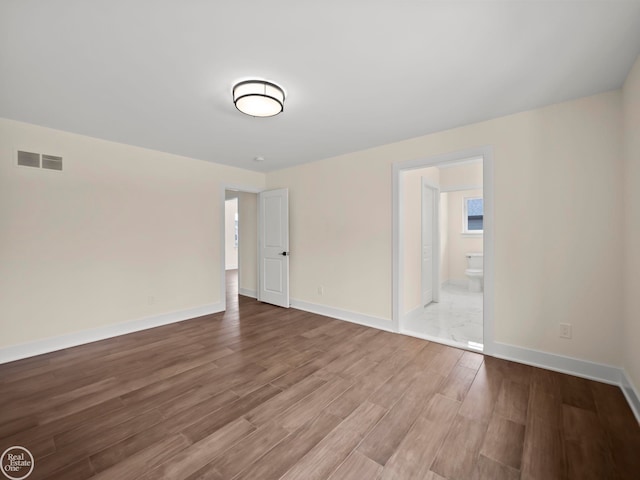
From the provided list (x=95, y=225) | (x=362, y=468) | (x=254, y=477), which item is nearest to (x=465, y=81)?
(x=362, y=468)

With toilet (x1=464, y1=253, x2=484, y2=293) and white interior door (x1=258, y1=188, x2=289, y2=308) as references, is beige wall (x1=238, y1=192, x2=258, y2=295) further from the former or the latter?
toilet (x1=464, y1=253, x2=484, y2=293)

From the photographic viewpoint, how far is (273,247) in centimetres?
495

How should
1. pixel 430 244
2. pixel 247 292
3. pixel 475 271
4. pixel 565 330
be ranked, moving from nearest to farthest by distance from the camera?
pixel 565 330 < pixel 430 244 < pixel 475 271 < pixel 247 292

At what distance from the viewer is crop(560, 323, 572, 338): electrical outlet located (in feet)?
8.08

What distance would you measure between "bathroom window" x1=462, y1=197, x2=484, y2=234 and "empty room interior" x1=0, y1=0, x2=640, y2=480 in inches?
114

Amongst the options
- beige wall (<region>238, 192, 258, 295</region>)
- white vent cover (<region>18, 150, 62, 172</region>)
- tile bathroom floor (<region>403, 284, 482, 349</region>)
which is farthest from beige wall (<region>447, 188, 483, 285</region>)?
white vent cover (<region>18, 150, 62, 172</region>)

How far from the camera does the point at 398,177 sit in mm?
3531

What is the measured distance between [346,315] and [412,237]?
5.10ft

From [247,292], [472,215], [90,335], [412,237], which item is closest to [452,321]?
[412,237]

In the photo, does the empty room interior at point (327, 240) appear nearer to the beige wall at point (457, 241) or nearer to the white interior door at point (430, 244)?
the white interior door at point (430, 244)

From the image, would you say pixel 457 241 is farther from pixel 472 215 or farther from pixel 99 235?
pixel 99 235

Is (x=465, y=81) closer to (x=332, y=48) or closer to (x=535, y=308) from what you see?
(x=332, y=48)

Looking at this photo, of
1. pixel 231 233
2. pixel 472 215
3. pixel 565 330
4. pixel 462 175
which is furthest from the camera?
pixel 231 233

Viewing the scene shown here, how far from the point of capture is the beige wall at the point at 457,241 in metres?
6.47
